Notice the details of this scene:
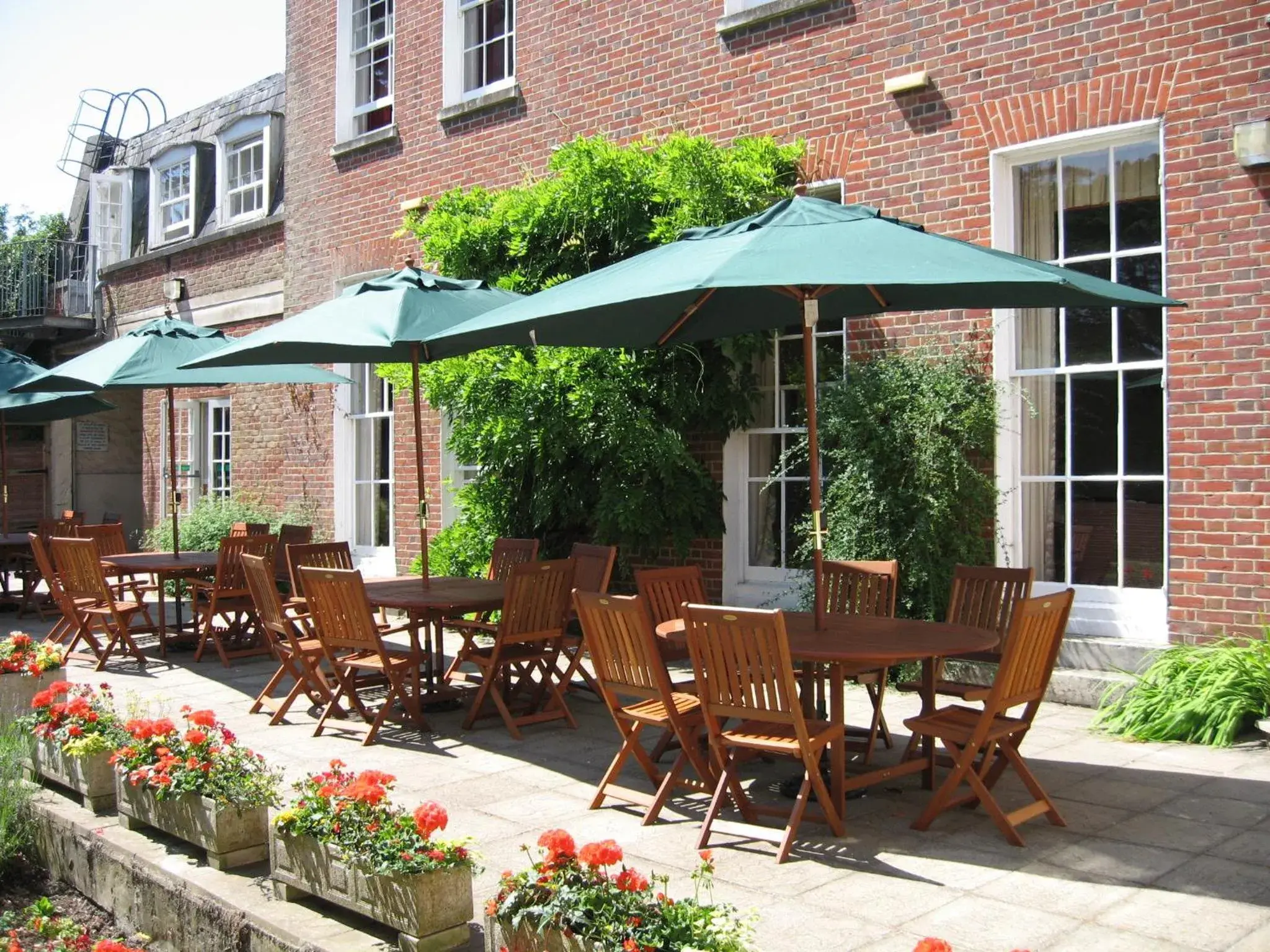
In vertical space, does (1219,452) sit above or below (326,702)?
above

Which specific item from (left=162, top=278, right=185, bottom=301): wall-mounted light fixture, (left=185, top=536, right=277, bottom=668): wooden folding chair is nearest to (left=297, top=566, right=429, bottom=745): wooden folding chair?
(left=185, top=536, right=277, bottom=668): wooden folding chair

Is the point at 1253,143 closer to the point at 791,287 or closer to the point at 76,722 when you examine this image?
the point at 791,287

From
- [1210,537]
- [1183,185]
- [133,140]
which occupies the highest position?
[133,140]

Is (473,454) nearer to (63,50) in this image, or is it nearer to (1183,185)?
(63,50)

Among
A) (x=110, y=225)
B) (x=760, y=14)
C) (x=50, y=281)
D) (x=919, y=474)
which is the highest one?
(x=110, y=225)

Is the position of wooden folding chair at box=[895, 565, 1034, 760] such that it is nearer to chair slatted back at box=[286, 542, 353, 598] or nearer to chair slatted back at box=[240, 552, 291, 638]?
chair slatted back at box=[240, 552, 291, 638]

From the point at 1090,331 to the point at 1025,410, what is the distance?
1.95ft

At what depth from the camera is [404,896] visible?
347cm

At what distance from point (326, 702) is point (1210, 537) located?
15.6ft

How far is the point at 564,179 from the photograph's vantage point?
8703 millimetres

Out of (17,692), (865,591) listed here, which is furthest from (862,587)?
(17,692)

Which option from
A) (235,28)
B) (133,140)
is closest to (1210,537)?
(235,28)

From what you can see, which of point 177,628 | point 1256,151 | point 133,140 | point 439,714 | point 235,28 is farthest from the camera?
point 133,140

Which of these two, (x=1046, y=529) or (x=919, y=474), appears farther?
(x=1046, y=529)
